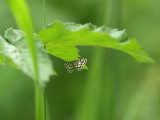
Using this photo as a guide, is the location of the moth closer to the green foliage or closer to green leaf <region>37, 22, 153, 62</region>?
green leaf <region>37, 22, 153, 62</region>

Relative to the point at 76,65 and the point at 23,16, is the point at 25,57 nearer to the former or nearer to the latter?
the point at 23,16

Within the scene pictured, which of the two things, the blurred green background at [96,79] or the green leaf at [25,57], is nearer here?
the green leaf at [25,57]

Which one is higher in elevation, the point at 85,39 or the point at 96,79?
the point at 96,79

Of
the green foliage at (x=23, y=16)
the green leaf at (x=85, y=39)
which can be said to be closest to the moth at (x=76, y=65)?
the green leaf at (x=85, y=39)

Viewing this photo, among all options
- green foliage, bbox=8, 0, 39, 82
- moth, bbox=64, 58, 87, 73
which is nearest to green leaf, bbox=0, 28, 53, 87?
green foliage, bbox=8, 0, 39, 82

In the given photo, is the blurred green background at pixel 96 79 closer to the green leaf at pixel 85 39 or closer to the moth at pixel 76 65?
the moth at pixel 76 65

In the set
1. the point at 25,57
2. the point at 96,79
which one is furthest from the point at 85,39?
the point at 96,79
